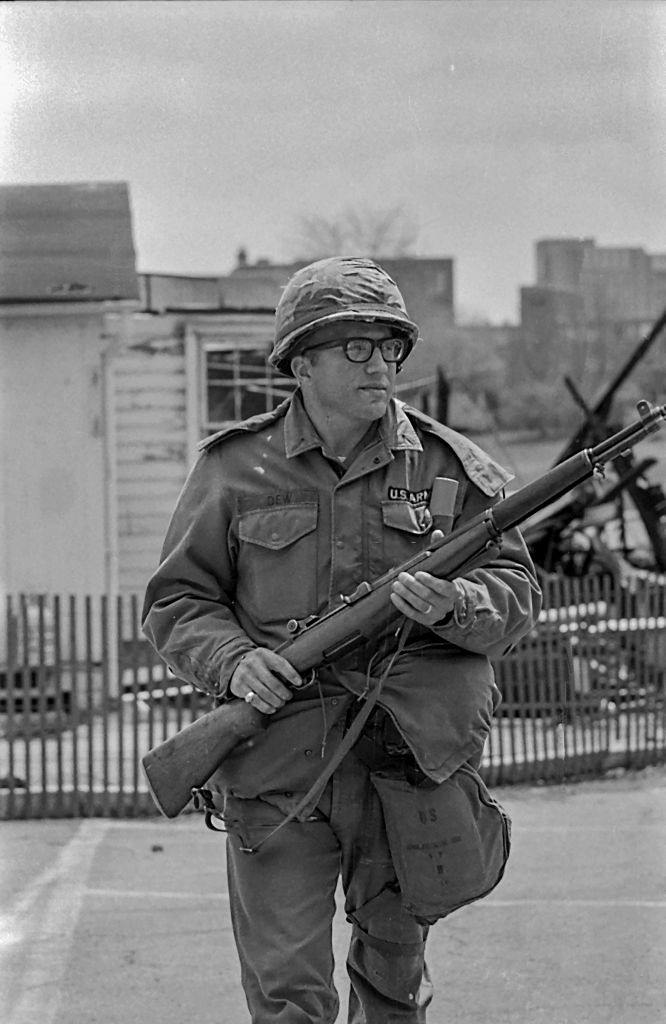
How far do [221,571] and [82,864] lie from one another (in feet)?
13.3

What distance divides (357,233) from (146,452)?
49.0ft

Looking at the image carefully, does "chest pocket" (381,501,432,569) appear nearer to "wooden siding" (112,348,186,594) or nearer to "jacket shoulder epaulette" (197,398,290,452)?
"jacket shoulder epaulette" (197,398,290,452)

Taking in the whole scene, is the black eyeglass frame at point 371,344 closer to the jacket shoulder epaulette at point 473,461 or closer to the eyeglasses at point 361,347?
the eyeglasses at point 361,347

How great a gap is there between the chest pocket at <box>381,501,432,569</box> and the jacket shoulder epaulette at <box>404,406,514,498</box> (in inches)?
6.1

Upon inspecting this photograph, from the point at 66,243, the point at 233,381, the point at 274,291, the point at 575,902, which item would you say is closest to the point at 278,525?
the point at 575,902

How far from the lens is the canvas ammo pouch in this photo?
3816 mm

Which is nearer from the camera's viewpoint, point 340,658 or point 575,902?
point 340,658

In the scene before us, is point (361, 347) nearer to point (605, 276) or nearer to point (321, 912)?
point (321, 912)

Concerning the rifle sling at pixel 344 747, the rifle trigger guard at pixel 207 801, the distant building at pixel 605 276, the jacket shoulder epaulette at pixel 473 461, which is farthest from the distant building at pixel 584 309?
the rifle sling at pixel 344 747

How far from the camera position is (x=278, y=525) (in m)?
3.90

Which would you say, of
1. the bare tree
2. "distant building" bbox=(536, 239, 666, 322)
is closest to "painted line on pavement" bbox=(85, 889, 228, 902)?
the bare tree

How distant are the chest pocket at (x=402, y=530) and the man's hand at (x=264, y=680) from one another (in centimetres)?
36

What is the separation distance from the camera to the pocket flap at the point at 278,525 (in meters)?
3.88

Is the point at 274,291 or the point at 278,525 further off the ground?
A: the point at 274,291
